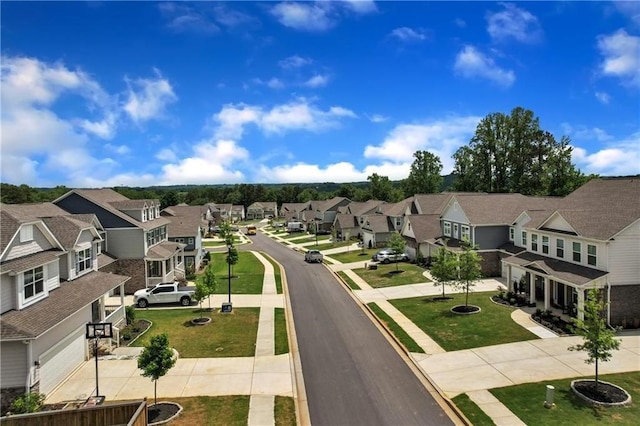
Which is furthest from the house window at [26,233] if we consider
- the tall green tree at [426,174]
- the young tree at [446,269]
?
the tall green tree at [426,174]

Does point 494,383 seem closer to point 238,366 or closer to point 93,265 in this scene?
point 238,366

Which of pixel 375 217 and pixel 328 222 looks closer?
pixel 375 217

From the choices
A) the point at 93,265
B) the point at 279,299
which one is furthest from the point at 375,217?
the point at 93,265

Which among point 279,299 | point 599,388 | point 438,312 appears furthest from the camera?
point 279,299

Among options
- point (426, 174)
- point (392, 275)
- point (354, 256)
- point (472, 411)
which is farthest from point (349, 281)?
point (426, 174)

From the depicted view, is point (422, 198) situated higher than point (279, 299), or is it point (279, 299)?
point (422, 198)

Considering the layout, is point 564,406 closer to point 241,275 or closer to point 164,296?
point 164,296

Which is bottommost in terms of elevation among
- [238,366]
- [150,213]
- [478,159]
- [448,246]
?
[238,366]
